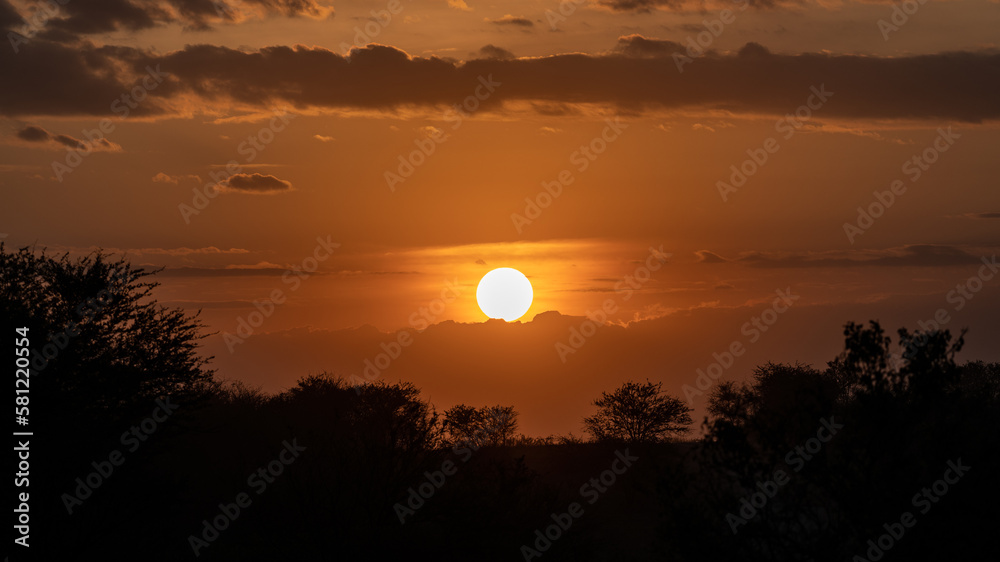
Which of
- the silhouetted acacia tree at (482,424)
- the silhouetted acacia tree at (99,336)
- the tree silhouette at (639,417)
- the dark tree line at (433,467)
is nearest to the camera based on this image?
the dark tree line at (433,467)

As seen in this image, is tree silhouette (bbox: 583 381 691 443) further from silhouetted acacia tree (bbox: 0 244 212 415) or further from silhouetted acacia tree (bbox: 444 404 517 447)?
silhouetted acacia tree (bbox: 0 244 212 415)

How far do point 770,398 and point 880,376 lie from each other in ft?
214

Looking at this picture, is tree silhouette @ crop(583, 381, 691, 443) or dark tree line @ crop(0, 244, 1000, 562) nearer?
dark tree line @ crop(0, 244, 1000, 562)

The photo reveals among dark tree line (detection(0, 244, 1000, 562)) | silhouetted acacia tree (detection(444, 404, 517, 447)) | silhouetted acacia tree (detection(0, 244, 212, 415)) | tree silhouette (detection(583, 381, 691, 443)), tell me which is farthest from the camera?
silhouetted acacia tree (detection(444, 404, 517, 447))

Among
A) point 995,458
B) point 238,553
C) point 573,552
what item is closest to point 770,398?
point 573,552

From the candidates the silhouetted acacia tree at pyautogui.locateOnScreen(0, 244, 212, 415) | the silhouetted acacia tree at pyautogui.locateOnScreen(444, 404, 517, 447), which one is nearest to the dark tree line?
the silhouetted acacia tree at pyautogui.locateOnScreen(0, 244, 212, 415)

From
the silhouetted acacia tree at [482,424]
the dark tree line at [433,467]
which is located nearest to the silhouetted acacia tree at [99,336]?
the dark tree line at [433,467]

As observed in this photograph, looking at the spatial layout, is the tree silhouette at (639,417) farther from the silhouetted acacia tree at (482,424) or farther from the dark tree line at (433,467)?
the silhouetted acacia tree at (482,424)

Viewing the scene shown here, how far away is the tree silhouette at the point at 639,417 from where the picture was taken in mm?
67125

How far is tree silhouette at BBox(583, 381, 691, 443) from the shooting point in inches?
2643

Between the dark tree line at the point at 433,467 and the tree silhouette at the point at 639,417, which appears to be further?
the tree silhouette at the point at 639,417

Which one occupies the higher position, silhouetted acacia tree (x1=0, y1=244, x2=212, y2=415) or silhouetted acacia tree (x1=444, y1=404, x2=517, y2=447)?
silhouetted acacia tree (x1=444, y1=404, x2=517, y2=447)

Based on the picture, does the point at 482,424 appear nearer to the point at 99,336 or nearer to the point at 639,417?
the point at 639,417

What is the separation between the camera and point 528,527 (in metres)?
33.8
